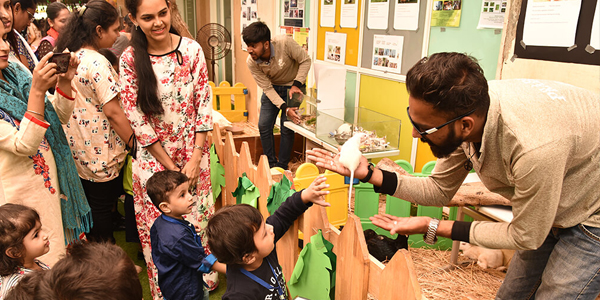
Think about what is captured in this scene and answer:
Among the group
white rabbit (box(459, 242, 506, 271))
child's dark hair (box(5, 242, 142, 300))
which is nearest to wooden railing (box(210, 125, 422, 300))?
child's dark hair (box(5, 242, 142, 300))

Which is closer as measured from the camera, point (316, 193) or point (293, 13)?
point (316, 193)

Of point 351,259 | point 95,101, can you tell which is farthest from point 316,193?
point 95,101

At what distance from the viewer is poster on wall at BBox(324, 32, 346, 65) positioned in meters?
5.44

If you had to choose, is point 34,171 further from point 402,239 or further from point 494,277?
point 494,277

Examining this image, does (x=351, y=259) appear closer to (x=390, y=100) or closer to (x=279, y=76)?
(x=390, y=100)

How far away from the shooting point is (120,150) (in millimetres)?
2936

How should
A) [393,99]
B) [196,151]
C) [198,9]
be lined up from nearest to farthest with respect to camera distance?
[196,151], [393,99], [198,9]

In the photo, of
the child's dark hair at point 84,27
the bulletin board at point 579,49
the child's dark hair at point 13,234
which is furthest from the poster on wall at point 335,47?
the child's dark hair at point 13,234

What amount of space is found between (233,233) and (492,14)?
9.93ft

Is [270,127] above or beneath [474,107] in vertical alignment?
beneath

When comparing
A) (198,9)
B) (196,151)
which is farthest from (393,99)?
(198,9)

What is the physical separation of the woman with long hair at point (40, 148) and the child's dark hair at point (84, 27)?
403mm

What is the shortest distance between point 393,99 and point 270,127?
1.68 m

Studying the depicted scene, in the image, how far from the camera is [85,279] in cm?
118
